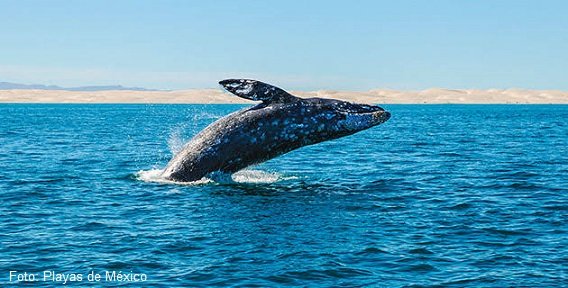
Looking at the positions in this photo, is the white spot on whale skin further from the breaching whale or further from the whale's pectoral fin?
the breaching whale

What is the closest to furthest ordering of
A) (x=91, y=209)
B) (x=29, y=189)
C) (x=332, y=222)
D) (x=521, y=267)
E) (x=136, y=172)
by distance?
(x=521, y=267) → (x=332, y=222) → (x=91, y=209) → (x=29, y=189) → (x=136, y=172)

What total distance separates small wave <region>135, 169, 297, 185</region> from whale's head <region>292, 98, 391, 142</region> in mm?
3073

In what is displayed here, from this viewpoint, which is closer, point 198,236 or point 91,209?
point 198,236

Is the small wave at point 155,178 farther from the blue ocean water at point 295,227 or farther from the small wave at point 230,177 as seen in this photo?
the blue ocean water at point 295,227

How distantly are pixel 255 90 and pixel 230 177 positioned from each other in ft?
11.8

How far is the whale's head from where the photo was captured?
20.6 m

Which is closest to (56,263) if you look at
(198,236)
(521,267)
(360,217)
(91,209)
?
(198,236)

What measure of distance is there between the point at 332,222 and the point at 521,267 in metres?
4.74

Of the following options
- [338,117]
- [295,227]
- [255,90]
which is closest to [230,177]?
[255,90]

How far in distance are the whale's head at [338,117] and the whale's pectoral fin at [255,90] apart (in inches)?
30.1

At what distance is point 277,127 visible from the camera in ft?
68.1

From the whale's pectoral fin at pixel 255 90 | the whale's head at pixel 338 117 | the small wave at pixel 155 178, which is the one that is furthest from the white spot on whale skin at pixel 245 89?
the small wave at pixel 155 178

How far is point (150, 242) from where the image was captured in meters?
14.5

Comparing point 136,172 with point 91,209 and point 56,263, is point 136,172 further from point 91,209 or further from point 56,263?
point 56,263
